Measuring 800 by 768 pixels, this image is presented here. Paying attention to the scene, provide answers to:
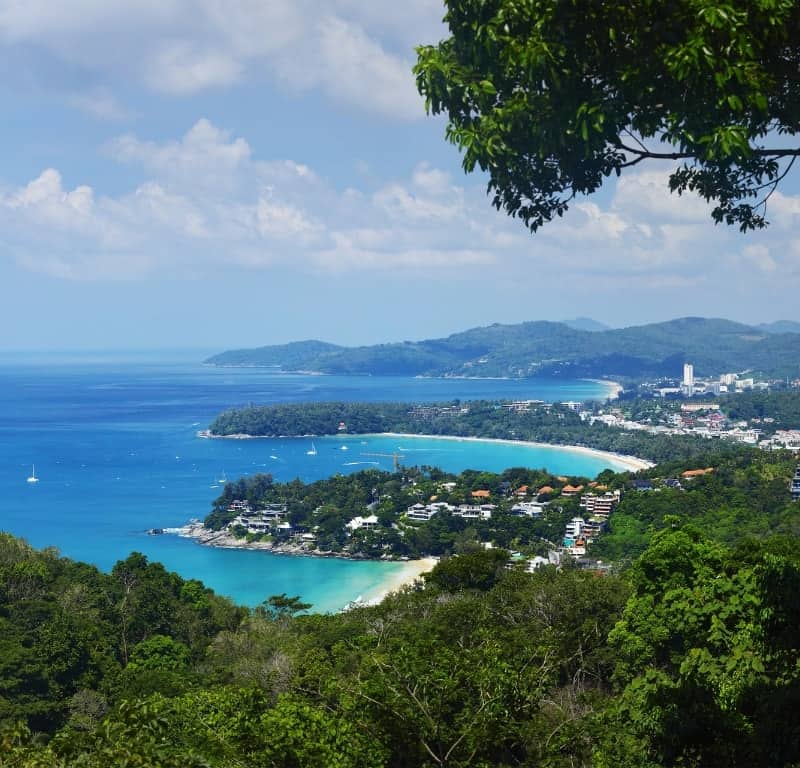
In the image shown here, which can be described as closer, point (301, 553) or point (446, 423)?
point (301, 553)

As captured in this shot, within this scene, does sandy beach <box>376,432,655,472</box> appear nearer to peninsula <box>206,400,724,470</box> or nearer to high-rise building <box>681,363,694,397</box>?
peninsula <box>206,400,724,470</box>

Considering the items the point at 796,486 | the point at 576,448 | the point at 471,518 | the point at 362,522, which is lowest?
the point at 576,448

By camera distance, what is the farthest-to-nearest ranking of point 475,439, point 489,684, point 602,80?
point 475,439 < point 489,684 < point 602,80

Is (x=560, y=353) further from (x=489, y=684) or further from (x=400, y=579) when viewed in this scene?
(x=489, y=684)

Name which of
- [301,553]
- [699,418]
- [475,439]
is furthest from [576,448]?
[301,553]

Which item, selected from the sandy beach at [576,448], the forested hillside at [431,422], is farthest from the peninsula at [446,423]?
the sandy beach at [576,448]

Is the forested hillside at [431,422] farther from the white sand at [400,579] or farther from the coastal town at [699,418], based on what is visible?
the white sand at [400,579]
